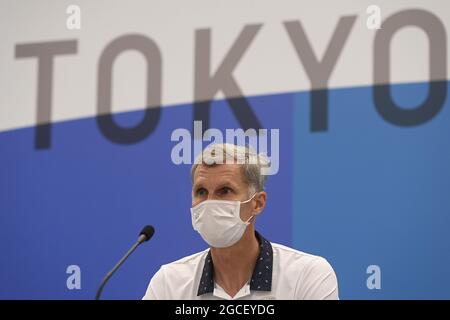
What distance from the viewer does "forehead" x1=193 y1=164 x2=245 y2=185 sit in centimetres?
216

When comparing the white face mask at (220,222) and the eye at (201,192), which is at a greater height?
the eye at (201,192)

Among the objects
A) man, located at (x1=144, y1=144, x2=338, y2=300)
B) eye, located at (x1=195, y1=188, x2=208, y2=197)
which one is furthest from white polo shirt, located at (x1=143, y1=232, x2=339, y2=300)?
eye, located at (x1=195, y1=188, x2=208, y2=197)

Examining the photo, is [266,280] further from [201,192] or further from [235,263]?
[201,192]

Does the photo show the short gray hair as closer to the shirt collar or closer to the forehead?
the forehead

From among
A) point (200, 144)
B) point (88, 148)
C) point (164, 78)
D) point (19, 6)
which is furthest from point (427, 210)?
point (19, 6)

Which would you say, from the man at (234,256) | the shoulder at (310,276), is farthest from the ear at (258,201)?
the shoulder at (310,276)

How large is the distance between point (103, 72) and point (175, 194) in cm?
74

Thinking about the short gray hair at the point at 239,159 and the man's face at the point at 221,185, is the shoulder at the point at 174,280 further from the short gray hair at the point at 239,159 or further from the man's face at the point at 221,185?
the short gray hair at the point at 239,159

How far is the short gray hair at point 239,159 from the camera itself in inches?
85.2

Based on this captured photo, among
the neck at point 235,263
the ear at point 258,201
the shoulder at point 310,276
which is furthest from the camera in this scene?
the ear at point 258,201

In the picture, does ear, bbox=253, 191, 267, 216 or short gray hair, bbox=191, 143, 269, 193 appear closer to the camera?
short gray hair, bbox=191, 143, 269, 193

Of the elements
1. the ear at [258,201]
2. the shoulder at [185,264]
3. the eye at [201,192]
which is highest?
the eye at [201,192]

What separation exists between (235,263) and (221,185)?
27cm

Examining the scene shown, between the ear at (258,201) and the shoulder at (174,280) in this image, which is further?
the ear at (258,201)
